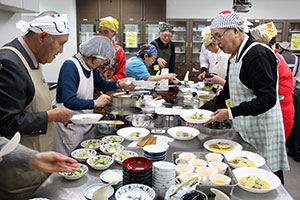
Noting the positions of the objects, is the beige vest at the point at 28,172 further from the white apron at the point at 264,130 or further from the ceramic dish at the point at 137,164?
the white apron at the point at 264,130

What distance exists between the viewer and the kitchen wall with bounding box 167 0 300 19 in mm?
7172

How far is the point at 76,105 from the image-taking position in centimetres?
205

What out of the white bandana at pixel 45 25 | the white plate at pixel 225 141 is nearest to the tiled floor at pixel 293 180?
the white plate at pixel 225 141

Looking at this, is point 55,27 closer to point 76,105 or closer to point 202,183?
point 76,105

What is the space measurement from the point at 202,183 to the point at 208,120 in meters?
0.73

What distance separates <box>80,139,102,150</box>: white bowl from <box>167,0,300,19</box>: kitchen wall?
246 inches

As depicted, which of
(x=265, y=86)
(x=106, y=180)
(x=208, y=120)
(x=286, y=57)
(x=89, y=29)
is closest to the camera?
(x=106, y=180)

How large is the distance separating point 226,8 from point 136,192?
718cm

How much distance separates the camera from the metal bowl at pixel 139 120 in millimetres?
2062

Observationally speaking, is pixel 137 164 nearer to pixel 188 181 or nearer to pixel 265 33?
pixel 188 181

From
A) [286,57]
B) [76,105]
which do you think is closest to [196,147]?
[76,105]

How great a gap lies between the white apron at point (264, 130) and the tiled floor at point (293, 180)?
4.07 ft

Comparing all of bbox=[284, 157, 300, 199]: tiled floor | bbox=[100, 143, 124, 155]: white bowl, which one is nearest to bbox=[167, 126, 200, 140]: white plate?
bbox=[100, 143, 124, 155]: white bowl

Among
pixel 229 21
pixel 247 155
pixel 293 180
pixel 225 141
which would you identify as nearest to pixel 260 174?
pixel 247 155
